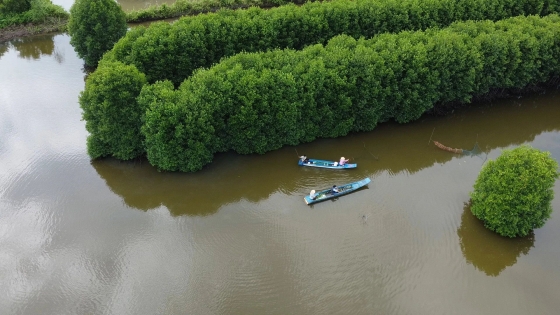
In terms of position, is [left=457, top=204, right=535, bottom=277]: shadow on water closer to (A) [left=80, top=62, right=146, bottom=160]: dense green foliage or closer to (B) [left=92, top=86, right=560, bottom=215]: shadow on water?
(B) [left=92, top=86, right=560, bottom=215]: shadow on water

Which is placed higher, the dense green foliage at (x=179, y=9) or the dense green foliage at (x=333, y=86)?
the dense green foliage at (x=179, y=9)

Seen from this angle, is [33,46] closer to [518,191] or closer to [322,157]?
[322,157]

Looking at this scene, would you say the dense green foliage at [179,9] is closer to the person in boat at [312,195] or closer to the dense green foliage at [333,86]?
the dense green foliage at [333,86]

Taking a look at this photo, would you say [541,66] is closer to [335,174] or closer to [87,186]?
[335,174]

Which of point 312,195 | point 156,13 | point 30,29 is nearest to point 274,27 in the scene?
point 312,195

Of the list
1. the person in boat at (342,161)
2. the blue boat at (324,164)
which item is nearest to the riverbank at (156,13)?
the blue boat at (324,164)

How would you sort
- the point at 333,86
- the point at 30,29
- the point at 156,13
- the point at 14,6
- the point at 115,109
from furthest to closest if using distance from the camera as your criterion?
the point at 156,13
the point at 14,6
the point at 30,29
the point at 333,86
the point at 115,109

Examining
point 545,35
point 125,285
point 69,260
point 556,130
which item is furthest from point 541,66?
point 69,260
